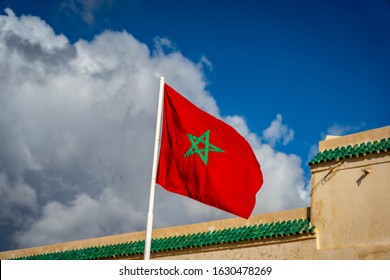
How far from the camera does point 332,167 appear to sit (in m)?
14.6

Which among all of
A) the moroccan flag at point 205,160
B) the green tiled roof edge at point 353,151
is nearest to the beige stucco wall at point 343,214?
the green tiled roof edge at point 353,151

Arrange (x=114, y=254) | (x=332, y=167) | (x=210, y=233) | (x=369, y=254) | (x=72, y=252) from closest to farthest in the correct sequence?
(x=369, y=254) → (x=332, y=167) → (x=210, y=233) → (x=114, y=254) → (x=72, y=252)

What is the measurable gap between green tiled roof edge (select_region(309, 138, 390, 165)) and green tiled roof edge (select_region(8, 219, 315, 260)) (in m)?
1.68

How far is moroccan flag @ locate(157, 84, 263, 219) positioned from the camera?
10.3 meters

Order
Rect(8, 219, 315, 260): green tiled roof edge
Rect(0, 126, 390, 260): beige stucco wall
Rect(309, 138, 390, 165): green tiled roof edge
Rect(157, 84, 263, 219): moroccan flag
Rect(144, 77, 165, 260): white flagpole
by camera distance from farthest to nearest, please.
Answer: Rect(8, 219, 315, 260): green tiled roof edge
Rect(309, 138, 390, 165): green tiled roof edge
Rect(0, 126, 390, 260): beige stucco wall
Rect(157, 84, 263, 219): moroccan flag
Rect(144, 77, 165, 260): white flagpole

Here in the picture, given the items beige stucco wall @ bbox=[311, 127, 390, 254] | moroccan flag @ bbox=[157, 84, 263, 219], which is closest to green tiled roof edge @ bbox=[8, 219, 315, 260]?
beige stucco wall @ bbox=[311, 127, 390, 254]

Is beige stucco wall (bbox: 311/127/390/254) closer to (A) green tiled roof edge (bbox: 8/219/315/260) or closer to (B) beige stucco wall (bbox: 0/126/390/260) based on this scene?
(B) beige stucco wall (bbox: 0/126/390/260)

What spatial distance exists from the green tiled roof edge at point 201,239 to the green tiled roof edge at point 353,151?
66.1 inches

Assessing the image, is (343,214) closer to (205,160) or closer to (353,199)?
(353,199)

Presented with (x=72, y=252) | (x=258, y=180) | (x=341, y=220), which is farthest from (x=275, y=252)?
(x=72, y=252)
